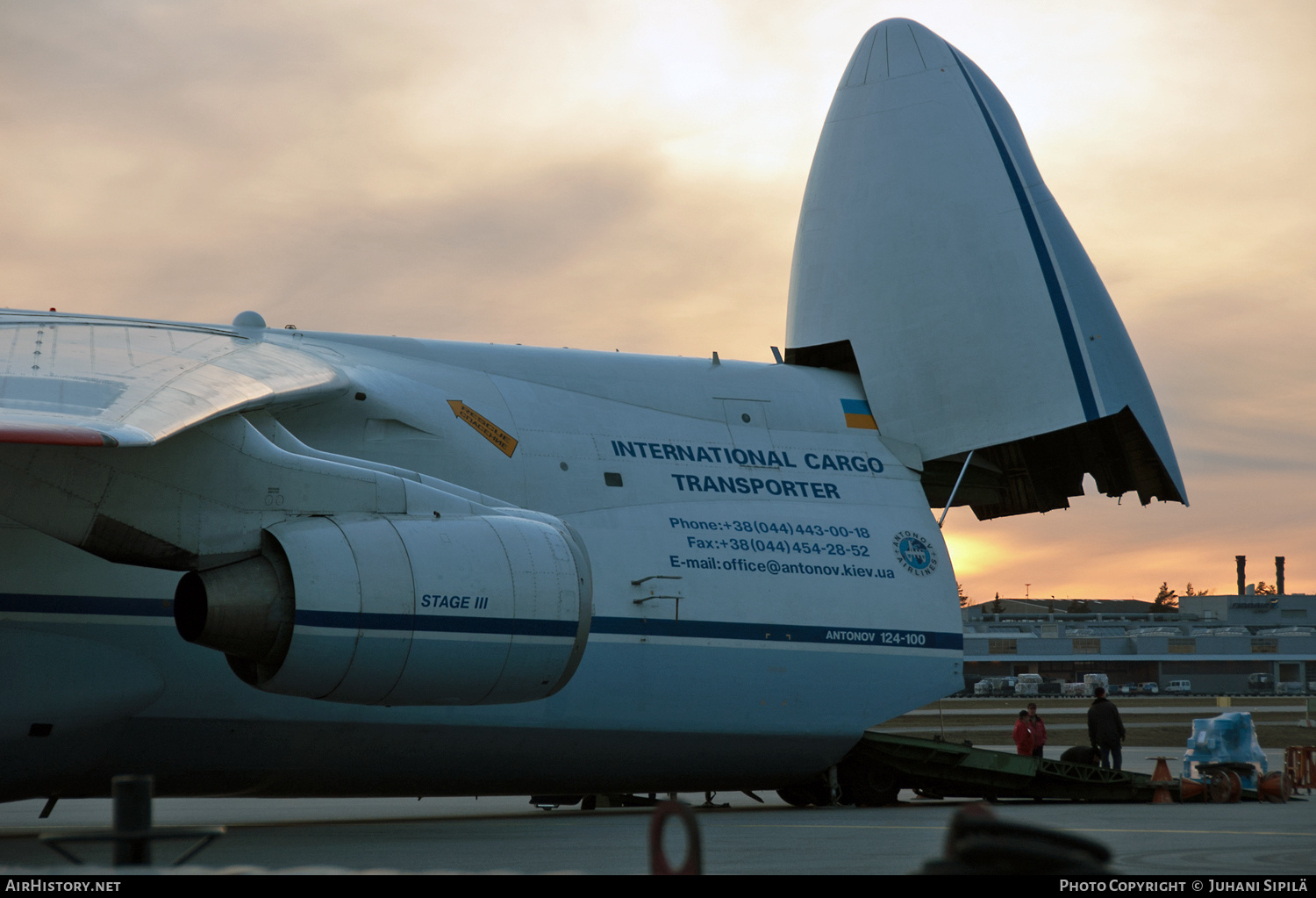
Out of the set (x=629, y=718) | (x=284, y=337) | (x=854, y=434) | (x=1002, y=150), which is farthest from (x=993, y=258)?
(x=284, y=337)

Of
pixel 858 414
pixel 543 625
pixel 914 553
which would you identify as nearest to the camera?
pixel 543 625

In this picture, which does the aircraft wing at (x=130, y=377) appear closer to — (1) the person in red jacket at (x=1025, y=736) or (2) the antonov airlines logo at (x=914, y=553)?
(2) the antonov airlines logo at (x=914, y=553)

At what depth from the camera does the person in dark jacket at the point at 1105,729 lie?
57.5 feet

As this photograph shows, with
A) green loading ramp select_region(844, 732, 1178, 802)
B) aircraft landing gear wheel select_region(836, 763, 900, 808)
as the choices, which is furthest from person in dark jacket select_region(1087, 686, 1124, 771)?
aircraft landing gear wheel select_region(836, 763, 900, 808)

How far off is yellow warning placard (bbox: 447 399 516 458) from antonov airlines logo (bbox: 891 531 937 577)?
15.1ft

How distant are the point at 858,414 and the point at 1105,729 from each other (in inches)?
224

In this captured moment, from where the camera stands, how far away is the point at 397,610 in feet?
30.7

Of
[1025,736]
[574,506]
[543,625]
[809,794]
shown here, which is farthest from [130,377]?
[1025,736]

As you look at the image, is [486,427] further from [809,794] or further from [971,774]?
[971,774]

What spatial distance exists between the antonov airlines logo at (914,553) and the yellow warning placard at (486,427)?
15.1ft

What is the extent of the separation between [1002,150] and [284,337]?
29.6 ft

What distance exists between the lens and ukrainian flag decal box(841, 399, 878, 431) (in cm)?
1585

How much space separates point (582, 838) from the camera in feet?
36.7

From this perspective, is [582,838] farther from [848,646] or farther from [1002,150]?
[1002,150]
